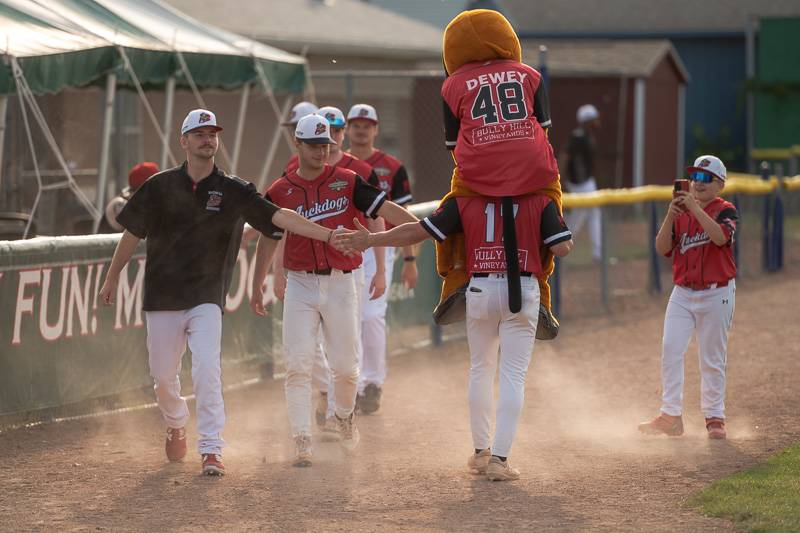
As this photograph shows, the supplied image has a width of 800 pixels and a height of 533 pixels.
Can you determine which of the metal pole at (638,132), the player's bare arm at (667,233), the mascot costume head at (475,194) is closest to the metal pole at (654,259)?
the player's bare arm at (667,233)

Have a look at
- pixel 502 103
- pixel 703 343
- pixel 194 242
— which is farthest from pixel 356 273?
pixel 703 343

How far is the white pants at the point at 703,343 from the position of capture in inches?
Answer: 333

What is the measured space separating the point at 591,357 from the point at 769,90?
73.2 feet

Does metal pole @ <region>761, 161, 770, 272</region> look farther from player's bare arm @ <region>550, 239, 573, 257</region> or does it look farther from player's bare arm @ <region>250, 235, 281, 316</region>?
player's bare arm @ <region>550, 239, 573, 257</region>

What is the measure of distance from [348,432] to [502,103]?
2.36m

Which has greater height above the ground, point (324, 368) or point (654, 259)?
point (654, 259)

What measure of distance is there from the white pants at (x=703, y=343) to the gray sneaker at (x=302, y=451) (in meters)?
2.28

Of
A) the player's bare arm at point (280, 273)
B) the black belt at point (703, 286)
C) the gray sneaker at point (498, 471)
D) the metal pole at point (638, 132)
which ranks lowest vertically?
the gray sneaker at point (498, 471)

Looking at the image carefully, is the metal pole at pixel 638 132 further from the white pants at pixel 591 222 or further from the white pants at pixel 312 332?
the white pants at pixel 312 332

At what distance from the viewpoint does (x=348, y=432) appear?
27.1 feet

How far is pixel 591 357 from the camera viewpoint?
12.0 metres

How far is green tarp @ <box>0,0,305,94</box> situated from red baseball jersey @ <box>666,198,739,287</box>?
588 centimetres

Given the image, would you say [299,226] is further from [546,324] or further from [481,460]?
[481,460]

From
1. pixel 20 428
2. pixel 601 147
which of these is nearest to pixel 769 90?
pixel 601 147
